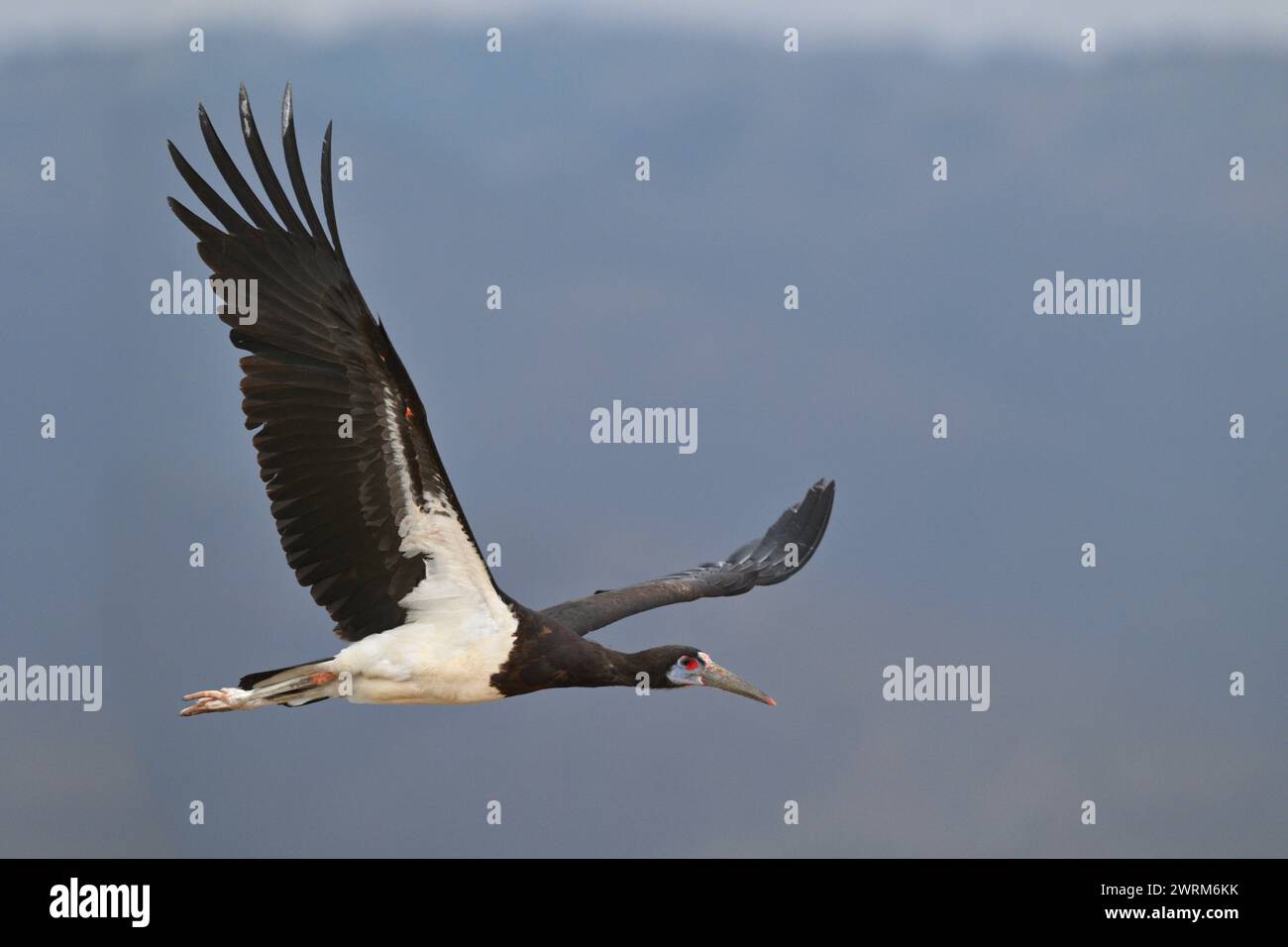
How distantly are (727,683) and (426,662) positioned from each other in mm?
2664

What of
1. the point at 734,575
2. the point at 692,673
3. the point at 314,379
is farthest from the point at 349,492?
the point at 734,575

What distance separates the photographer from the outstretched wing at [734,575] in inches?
648

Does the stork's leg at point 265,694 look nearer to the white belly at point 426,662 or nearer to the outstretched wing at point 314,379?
the white belly at point 426,662

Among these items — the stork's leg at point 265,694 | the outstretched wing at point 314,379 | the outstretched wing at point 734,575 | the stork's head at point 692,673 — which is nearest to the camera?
the outstretched wing at point 314,379

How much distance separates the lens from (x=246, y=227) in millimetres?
12969

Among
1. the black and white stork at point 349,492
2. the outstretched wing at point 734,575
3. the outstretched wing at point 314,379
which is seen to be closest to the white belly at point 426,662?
the black and white stork at point 349,492

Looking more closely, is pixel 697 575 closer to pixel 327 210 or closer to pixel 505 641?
pixel 505 641

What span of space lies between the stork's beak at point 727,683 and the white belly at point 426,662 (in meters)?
1.86

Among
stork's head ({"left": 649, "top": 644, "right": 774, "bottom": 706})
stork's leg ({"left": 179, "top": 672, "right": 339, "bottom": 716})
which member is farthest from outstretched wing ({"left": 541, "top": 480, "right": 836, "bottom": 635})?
stork's leg ({"left": 179, "top": 672, "right": 339, "bottom": 716})

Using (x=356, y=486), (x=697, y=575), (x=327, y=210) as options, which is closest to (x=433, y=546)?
(x=356, y=486)

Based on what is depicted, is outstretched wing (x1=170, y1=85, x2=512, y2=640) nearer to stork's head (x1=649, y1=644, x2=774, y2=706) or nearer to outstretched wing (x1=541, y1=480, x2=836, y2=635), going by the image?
stork's head (x1=649, y1=644, x2=774, y2=706)

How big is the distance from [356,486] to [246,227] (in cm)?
193

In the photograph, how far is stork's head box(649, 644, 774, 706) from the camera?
1484 cm

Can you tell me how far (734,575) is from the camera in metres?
18.1
